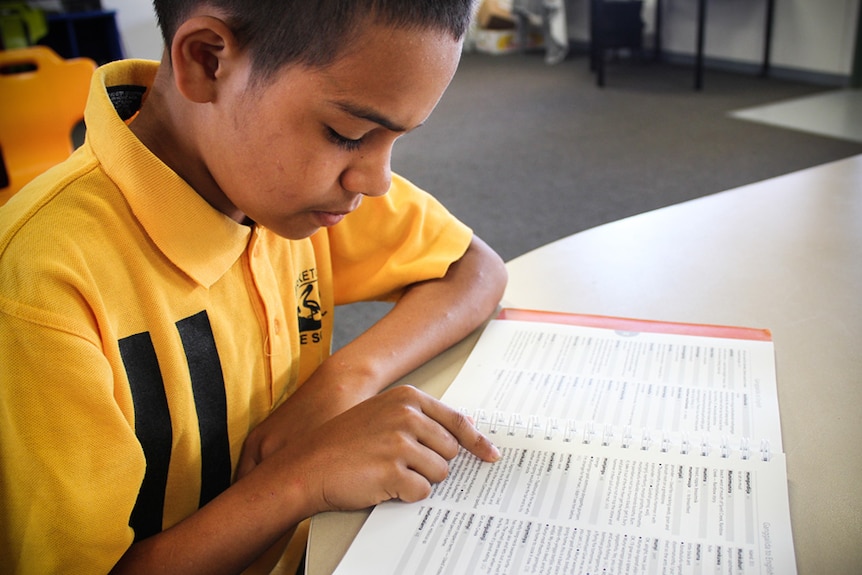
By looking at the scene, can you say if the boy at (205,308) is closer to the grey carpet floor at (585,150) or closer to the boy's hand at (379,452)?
the boy's hand at (379,452)

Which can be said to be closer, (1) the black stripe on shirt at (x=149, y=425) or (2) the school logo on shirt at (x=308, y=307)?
(1) the black stripe on shirt at (x=149, y=425)

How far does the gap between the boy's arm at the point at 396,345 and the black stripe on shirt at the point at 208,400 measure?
3 cm

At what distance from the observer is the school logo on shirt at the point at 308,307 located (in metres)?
0.84

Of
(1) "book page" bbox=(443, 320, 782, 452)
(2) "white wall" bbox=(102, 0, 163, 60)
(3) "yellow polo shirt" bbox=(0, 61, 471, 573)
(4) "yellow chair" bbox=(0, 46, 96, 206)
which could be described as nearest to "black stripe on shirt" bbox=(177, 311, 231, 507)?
(3) "yellow polo shirt" bbox=(0, 61, 471, 573)

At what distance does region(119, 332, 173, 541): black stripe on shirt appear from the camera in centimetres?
62

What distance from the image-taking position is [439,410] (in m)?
0.61

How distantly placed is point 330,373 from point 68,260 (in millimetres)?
253

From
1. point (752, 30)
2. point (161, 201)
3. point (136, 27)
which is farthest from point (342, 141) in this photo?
point (136, 27)

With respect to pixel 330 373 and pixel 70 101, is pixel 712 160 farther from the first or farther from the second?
pixel 330 373

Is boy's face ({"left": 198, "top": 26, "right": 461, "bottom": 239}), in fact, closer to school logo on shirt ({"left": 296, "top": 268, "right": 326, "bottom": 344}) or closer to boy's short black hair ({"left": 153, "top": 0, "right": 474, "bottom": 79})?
boy's short black hair ({"left": 153, "top": 0, "right": 474, "bottom": 79})

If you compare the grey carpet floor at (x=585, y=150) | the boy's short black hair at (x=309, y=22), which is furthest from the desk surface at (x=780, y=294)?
the grey carpet floor at (x=585, y=150)

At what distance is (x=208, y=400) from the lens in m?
0.70

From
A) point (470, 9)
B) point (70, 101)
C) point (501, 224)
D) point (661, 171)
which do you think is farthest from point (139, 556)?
point (661, 171)

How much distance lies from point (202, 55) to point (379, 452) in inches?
12.4
